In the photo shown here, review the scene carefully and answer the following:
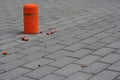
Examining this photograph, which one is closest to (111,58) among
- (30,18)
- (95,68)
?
(95,68)

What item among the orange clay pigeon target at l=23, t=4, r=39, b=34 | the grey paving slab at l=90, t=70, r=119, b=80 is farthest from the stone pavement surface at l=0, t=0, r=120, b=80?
the orange clay pigeon target at l=23, t=4, r=39, b=34

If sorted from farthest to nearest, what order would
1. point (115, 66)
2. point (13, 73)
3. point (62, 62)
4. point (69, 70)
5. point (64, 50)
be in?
point (64, 50)
point (62, 62)
point (115, 66)
point (69, 70)
point (13, 73)

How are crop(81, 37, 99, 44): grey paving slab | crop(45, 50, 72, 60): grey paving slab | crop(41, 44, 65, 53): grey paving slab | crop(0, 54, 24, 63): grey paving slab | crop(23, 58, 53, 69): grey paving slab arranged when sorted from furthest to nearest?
crop(81, 37, 99, 44): grey paving slab → crop(41, 44, 65, 53): grey paving slab → crop(45, 50, 72, 60): grey paving slab → crop(0, 54, 24, 63): grey paving slab → crop(23, 58, 53, 69): grey paving slab

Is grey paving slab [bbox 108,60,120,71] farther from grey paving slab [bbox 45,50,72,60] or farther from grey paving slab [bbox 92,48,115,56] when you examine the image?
grey paving slab [bbox 45,50,72,60]

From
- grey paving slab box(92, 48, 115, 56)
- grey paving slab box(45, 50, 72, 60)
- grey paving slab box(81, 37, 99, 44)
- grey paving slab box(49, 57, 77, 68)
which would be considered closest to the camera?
grey paving slab box(49, 57, 77, 68)

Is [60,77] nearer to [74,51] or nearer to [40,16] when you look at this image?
[74,51]

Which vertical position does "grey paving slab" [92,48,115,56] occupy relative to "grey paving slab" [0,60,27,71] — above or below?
above

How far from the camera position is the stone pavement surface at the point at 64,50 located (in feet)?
17.0

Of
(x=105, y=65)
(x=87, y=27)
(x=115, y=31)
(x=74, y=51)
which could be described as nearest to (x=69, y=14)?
(x=87, y=27)

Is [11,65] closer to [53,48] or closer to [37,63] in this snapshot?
[37,63]

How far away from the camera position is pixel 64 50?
659 cm

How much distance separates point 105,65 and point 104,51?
3.11 ft

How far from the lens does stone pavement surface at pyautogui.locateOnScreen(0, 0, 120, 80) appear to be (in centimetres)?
517

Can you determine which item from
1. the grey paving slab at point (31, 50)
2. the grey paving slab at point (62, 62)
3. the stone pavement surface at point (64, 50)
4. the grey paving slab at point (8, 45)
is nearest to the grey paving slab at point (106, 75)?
the stone pavement surface at point (64, 50)
